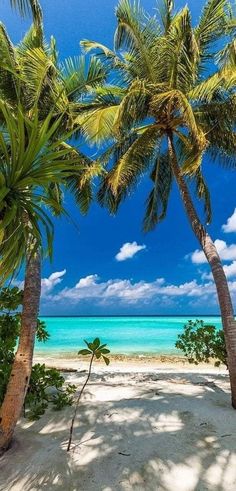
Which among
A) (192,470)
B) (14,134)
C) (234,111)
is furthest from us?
(234,111)

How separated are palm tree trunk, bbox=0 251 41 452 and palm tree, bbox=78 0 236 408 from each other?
285cm

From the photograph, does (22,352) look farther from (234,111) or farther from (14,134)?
(234,111)

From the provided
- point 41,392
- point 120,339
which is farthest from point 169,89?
point 120,339

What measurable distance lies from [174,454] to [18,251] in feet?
10.1

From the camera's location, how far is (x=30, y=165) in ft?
8.08

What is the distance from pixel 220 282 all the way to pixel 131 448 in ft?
9.98

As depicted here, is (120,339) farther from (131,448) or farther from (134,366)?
(131,448)

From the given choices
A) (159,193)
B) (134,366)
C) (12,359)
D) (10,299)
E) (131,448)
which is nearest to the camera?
(131,448)

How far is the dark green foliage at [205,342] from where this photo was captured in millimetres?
7148

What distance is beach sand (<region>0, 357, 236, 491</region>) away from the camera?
12.1 ft

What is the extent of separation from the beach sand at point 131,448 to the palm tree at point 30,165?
1.95 feet

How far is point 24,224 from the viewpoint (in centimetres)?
269

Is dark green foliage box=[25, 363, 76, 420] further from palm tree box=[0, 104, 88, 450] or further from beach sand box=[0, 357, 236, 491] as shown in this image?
palm tree box=[0, 104, 88, 450]

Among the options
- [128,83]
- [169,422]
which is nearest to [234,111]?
[128,83]
